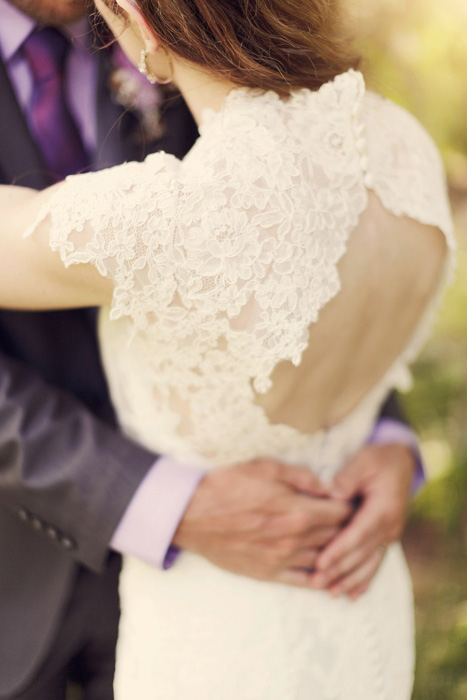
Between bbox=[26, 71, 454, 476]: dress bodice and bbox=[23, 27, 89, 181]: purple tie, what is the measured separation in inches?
15.3

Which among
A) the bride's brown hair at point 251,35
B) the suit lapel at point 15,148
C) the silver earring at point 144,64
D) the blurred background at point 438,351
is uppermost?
→ the bride's brown hair at point 251,35

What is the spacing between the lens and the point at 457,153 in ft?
12.5

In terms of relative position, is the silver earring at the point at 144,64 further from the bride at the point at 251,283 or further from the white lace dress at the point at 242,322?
the white lace dress at the point at 242,322

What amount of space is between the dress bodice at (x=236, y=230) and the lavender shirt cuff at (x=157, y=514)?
0.40 ft

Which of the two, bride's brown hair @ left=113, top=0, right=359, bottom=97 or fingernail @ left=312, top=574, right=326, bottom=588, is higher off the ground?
bride's brown hair @ left=113, top=0, right=359, bottom=97

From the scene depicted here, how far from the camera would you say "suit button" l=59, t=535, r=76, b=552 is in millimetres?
1354

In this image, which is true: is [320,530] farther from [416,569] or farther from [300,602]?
[416,569]

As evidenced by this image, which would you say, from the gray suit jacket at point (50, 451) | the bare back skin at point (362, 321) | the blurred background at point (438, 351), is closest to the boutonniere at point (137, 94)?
the gray suit jacket at point (50, 451)

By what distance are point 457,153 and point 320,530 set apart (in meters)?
2.99

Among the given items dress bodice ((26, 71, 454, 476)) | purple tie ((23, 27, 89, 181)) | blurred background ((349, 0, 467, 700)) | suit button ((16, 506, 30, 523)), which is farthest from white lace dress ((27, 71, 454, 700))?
blurred background ((349, 0, 467, 700))

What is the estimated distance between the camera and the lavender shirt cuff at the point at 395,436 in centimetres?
164

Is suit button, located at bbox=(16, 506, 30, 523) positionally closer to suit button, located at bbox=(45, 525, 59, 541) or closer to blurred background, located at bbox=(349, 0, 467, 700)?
suit button, located at bbox=(45, 525, 59, 541)

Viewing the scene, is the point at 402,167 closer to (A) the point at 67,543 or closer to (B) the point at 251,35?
(B) the point at 251,35

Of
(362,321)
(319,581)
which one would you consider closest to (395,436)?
(319,581)
